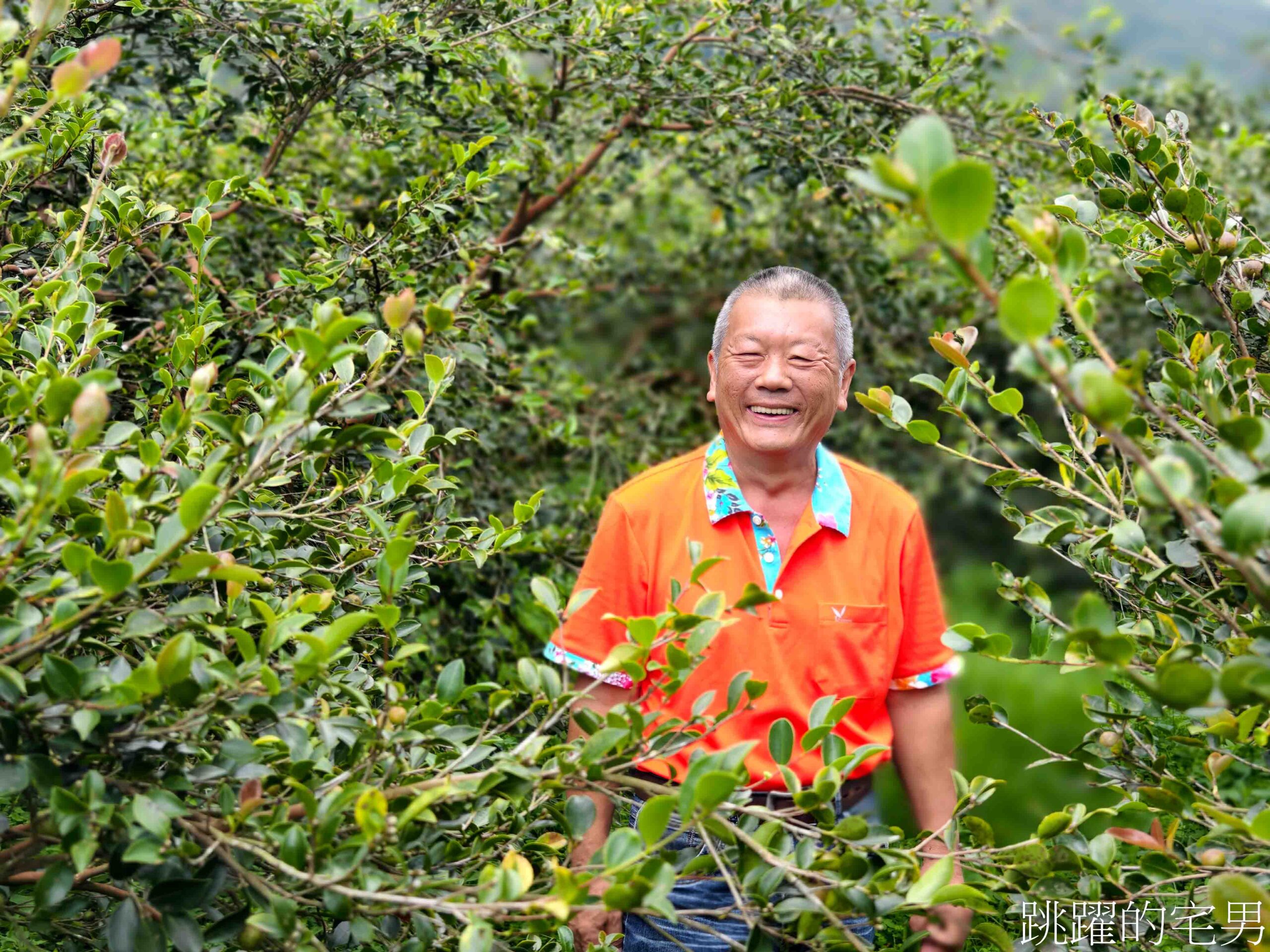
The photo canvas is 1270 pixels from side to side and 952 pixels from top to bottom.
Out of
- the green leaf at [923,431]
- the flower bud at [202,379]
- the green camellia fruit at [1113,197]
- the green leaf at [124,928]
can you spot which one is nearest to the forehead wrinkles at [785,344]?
the green leaf at [923,431]

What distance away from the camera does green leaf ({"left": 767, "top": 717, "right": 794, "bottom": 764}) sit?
1436mm

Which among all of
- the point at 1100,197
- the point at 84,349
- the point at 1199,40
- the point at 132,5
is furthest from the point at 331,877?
the point at 1199,40

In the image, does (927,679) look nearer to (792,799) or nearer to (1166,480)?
(792,799)

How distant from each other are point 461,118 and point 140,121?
0.98 m

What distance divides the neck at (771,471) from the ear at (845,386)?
Answer: 10 centimetres

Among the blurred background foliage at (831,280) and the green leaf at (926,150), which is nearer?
the green leaf at (926,150)

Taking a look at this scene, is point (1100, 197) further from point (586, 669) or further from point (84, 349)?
point (84, 349)

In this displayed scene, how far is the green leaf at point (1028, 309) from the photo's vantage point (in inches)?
35.0

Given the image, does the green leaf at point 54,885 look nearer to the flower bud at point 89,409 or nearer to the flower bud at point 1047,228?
the flower bud at point 89,409

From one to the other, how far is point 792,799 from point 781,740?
528mm

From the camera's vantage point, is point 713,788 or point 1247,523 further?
point 713,788

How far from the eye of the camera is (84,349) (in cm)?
155

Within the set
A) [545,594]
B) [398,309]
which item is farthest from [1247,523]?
[398,309]

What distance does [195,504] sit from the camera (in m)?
1.11
